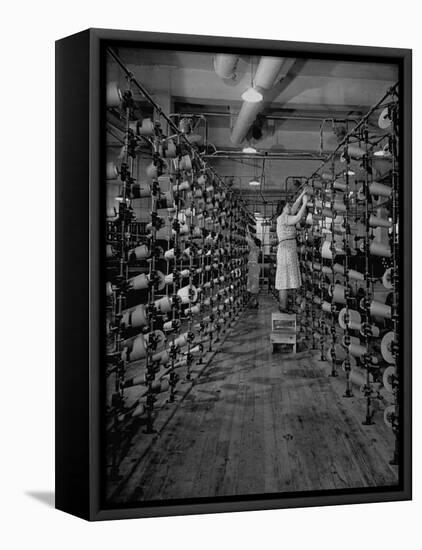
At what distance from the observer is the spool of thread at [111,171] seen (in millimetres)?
2365

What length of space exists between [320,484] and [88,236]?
1526mm

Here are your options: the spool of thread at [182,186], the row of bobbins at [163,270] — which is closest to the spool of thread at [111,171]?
the row of bobbins at [163,270]

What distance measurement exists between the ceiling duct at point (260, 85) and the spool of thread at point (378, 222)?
744 millimetres

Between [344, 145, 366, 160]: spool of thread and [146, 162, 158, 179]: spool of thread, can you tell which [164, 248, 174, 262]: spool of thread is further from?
[344, 145, 366, 160]: spool of thread

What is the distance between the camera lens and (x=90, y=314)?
7.65 ft

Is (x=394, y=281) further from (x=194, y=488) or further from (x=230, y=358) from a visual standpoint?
(x=194, y=488)

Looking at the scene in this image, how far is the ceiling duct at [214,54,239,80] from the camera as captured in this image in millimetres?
2486

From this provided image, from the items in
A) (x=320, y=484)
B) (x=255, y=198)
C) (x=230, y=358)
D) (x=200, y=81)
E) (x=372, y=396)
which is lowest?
(x=320, y=484)

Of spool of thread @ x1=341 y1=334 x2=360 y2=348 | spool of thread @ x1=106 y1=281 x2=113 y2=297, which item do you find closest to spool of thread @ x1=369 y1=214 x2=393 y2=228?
spool of thread @ x1=341 y1=334 x2=360 y2=348

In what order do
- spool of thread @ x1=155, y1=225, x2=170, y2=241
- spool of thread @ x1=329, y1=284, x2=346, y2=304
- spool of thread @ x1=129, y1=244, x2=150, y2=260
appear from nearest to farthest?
spool of thread @ x1=129, y1=244, x2=150, y2=260 < spool of thread @ x1=155, y1=225, x2=170, y2=241 < spool of thread @ x1=329, y1=284, x2=346, y2=304

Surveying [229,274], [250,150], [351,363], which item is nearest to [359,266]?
[351,363]

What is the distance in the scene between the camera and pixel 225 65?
249 cm

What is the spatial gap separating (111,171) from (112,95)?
31 cm

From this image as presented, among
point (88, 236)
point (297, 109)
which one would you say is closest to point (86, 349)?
point (88, 236)
